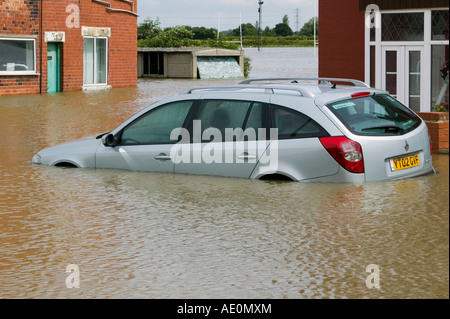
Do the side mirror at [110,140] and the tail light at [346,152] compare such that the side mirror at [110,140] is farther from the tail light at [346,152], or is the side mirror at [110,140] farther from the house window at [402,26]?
the house window at [402,26]

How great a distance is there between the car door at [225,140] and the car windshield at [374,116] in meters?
0.99

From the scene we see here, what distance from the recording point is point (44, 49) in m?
36.7

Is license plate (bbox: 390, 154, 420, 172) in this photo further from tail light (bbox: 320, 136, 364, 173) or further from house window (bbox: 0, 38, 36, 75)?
house window (bbox: 0, 38, 36, 75)

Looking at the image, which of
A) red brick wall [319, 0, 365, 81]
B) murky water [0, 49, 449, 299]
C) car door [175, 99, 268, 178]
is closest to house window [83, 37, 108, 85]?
red brick wall [319, 0, 365, 81]

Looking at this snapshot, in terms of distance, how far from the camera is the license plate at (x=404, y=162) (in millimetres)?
10484

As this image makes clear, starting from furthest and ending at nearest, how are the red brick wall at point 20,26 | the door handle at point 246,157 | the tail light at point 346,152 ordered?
the red brick wall at point 20,26 < the door handle at point 246,157 < the tail light at point 346,152

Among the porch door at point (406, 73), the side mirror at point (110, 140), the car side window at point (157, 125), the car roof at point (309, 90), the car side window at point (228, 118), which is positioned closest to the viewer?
the car roof at point (309, 90)

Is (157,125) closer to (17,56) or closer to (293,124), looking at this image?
(293,124)

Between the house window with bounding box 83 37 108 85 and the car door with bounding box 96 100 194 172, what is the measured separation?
27.7m

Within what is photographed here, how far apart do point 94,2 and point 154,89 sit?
15.1 feet

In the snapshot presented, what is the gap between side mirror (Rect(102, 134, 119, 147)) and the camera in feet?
39.4

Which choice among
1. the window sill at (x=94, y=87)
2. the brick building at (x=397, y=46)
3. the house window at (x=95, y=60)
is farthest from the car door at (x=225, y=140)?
the house window at (x=95, y=60)

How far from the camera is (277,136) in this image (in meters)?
10.8

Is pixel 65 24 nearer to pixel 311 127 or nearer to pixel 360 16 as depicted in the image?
pixel 360 16
